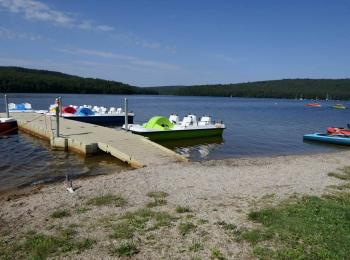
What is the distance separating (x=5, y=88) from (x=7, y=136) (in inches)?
3942

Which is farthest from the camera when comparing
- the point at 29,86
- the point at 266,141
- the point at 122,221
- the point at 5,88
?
the point at 29,86

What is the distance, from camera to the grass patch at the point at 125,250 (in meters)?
4.91

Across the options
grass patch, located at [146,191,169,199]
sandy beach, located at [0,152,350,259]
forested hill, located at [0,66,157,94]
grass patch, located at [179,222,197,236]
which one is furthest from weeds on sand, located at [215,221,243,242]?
forested hill, located at [0,66,157,94]

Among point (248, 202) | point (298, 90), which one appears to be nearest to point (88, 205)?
point (248, 202)

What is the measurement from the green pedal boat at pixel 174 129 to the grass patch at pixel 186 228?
13.2 m

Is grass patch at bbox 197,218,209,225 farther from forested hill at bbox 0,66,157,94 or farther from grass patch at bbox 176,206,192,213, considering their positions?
forested hill at bbox 0,66,157,94

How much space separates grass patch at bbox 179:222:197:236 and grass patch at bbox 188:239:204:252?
0.36 m

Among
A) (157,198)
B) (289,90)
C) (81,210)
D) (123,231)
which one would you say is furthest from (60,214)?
(289,90)

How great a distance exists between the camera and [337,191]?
8.39 meters

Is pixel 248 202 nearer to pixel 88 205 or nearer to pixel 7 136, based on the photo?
pixel 88 205

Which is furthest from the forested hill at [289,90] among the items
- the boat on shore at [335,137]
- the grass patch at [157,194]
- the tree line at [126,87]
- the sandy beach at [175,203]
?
the grass patch at [157,194]

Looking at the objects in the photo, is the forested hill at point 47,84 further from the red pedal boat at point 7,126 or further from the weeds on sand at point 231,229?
the weeds on sand at point 231,229

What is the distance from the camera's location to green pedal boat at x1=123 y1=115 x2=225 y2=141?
64.5 ft

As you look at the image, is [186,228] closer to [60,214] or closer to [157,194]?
[157,194]
